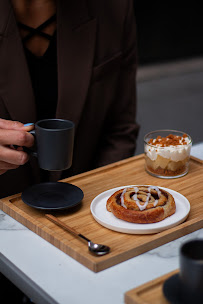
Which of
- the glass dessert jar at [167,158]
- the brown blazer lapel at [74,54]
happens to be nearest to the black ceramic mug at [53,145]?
the glass dessert jar at [167,158]

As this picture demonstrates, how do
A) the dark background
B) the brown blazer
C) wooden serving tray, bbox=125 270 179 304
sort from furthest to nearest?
1. the dark background
2. the brown blazer
3. wooden serving tray, bbox=125 270 179 304

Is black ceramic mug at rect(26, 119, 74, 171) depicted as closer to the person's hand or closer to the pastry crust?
the person's hand

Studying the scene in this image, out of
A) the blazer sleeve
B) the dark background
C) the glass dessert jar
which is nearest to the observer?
the glass dessert jar

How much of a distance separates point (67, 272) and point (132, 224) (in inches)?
9.0

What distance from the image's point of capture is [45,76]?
1804mm

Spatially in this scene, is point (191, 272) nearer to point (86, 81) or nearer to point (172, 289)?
point (172, 289)

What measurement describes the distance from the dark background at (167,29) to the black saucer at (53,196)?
130 inches

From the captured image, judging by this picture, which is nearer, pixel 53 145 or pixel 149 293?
pixel 149 293

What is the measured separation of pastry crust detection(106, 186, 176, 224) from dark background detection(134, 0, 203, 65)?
3366 millimetres

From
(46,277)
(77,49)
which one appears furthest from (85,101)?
(46,277)

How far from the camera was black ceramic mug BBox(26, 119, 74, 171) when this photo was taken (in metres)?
1.24

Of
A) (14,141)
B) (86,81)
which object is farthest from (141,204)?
(86,81)

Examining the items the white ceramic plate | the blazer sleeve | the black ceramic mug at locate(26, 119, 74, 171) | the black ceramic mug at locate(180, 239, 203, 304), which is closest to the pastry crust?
the white ceramic plate

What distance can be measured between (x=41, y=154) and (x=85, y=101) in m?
0.60
